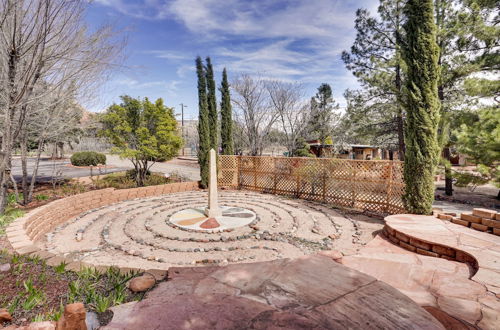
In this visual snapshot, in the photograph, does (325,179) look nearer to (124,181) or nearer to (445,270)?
(445,270)

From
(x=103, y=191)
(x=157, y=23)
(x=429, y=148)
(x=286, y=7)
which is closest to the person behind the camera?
(x=429, y=148)

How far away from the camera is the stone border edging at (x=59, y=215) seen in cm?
328

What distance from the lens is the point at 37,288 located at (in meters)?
2.40

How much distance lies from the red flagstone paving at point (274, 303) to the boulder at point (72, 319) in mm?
173

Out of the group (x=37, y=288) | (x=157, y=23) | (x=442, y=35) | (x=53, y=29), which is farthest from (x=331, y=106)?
(x=37, y=288)

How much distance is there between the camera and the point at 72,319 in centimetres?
149

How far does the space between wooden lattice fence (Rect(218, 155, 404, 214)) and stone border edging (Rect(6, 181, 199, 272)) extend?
2.35 m

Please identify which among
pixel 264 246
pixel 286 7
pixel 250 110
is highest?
pixel 286 7

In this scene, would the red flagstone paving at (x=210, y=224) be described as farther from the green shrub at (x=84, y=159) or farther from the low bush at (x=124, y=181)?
the green shrub at (x=84, y=159)

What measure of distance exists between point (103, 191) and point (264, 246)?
595 cm

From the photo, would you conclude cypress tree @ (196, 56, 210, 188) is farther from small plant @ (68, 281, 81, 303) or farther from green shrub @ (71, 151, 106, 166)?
green shrub @ (71, 151, 106, 166)

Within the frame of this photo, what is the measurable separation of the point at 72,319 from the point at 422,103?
700 cm

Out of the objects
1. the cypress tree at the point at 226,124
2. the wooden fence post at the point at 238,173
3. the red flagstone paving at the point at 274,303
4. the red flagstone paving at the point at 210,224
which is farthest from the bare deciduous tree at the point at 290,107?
the red flagstone paving at the point at 274,303

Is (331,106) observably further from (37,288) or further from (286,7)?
(37,288)
